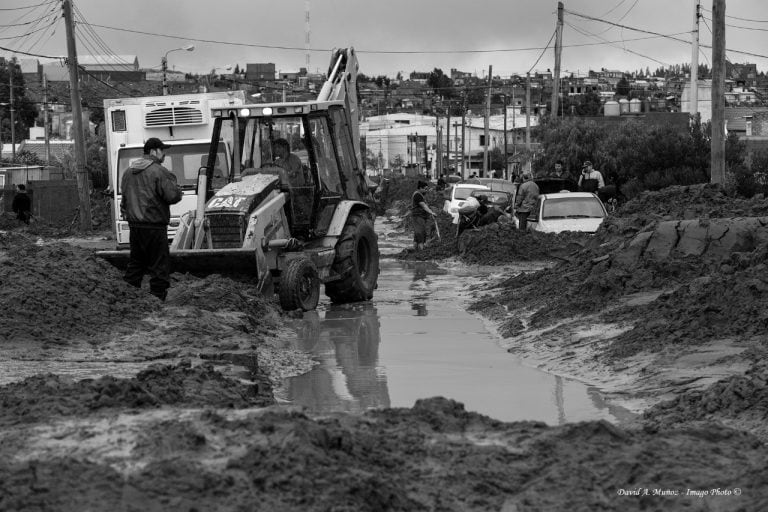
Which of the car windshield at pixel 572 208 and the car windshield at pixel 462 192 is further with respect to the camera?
the car windshield at pixel 462 192

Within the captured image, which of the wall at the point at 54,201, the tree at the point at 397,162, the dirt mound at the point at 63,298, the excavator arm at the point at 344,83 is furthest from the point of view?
the tree at the point at 397,162

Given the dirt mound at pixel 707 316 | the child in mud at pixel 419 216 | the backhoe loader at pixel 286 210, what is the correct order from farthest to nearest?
the child in mud at pixel 419 216 → the backhoe loader at pixel 286 210 → the dirt mound at pixel 707 316

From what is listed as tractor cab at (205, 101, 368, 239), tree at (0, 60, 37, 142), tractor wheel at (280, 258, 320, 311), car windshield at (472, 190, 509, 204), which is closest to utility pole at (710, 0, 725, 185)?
tractor cab at (205, 101, 368, 239)

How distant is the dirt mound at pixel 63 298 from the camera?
11477 mm

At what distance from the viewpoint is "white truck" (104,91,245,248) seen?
78.8ft

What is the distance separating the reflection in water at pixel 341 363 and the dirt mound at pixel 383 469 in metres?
1.29

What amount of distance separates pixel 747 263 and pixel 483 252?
12785 mm

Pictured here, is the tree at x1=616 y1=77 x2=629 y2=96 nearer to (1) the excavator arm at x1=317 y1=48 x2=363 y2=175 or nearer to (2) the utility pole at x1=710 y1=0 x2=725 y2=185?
(2) the utility pole at x1=710 y1=0 x2=725 y2=185

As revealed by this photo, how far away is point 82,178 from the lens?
133 ft

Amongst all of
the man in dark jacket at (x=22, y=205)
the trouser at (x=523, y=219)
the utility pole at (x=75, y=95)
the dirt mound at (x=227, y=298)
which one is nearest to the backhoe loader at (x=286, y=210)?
the dirt mound at (x=227, y=298)

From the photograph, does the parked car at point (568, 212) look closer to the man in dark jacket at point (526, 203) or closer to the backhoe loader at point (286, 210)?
the man in dark jacket at point (526, 203)

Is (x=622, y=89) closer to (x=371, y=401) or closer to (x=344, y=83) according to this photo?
(x=344, y=83)

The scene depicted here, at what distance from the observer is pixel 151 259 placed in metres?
13.8

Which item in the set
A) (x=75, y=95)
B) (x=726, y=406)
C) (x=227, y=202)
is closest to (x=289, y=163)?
(x=227, y=202)
